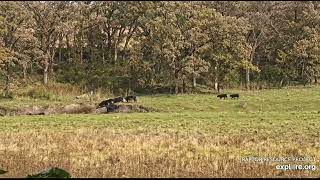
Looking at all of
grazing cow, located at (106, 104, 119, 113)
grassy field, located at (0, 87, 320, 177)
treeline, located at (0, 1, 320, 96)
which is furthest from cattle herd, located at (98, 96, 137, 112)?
treeline, located at (0, 1, 320, 96)

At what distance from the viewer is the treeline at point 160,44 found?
58.3 metres

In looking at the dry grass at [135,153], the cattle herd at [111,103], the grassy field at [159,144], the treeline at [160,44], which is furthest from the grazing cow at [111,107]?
the dry grass at [135,153]

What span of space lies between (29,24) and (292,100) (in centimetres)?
3259

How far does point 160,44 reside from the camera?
59156mm

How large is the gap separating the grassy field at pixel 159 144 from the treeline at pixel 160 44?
22.6 metres

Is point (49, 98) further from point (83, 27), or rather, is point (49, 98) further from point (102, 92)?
point (83, 27)

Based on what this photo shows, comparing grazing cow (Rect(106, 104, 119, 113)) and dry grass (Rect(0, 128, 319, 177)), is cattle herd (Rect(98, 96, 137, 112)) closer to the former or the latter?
grazing cow (Rect(106, 104, 119, 113))

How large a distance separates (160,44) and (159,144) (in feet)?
127

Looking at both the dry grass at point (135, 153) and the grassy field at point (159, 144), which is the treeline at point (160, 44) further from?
the dry grass at point (135, 153)

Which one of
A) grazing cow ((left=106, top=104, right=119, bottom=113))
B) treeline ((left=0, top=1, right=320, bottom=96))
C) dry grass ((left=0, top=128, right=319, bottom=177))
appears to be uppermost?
treeline ((left=0, top=1, right=320, bottom=96))

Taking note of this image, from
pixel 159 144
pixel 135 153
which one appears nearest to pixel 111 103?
pixel 159 144

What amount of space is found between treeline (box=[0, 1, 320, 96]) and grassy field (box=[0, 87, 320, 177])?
2260 centimetres

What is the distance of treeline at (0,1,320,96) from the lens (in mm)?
58281

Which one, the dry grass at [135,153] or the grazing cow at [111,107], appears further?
the grazing cow at [111,107]
